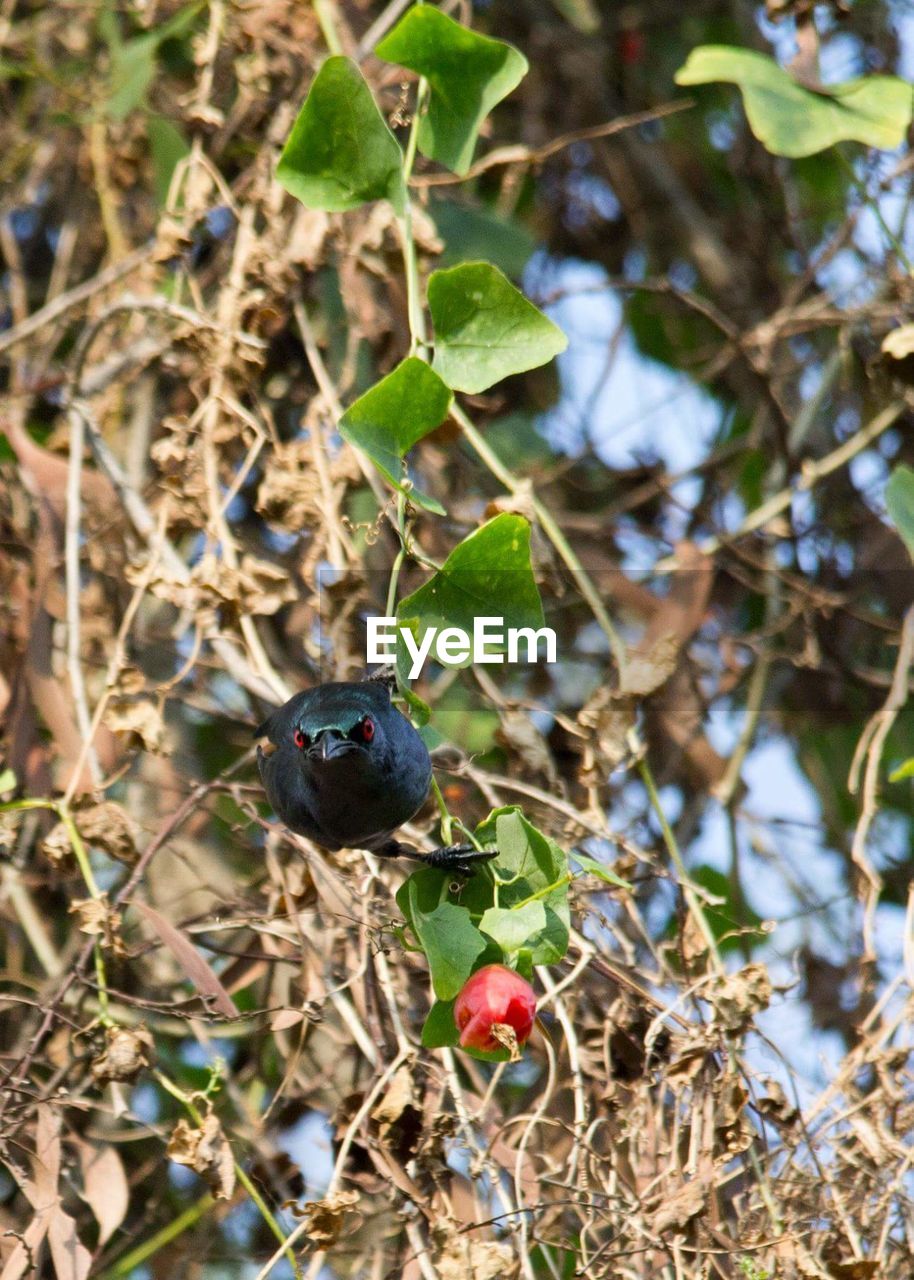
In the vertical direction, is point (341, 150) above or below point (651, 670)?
above

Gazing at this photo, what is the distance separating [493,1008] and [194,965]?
0.65 metres

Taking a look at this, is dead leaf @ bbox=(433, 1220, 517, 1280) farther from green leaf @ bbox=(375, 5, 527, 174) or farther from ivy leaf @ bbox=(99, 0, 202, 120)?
ivy leaf @ bbox=(99, 0, 202, 120)

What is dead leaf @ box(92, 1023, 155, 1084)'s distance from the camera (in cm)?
209

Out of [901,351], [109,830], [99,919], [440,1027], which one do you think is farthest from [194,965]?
[901,351]

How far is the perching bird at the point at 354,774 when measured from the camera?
1853mm

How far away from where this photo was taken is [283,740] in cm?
207

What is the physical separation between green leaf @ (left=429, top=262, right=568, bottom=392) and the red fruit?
27.6 inches

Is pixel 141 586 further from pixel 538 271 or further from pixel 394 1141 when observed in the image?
pixel 538 271

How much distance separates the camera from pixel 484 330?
1938 millimetres

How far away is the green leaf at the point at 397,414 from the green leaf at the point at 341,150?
15.4 inches

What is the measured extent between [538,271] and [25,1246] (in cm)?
288

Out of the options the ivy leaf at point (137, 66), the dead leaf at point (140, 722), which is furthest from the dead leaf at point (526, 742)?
the ivy leaf at point (137, 66)

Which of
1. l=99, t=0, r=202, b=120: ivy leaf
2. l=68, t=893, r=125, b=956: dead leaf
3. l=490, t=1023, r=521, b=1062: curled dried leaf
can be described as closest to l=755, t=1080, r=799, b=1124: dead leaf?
l=490, t=1023, r=521, b=1062: curled dried leaf

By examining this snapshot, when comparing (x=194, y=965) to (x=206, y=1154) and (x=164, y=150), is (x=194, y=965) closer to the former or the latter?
(x=206, y=1154)
